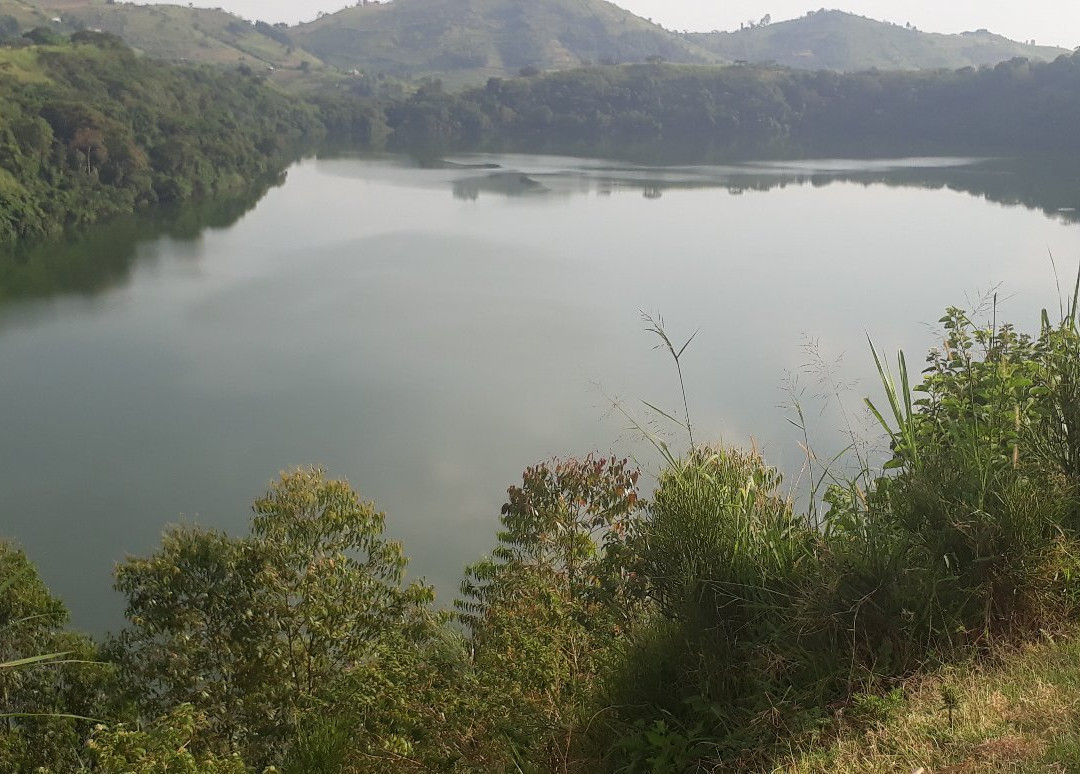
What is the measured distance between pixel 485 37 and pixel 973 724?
145 metres

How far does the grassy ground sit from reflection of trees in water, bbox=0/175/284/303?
25.1 meters

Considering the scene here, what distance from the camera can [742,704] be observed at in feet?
8.89

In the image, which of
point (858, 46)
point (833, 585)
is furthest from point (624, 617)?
point (858, 46)

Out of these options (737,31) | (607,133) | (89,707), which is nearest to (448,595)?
(89,707)

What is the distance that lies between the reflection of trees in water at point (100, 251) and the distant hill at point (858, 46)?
105022 millimetres

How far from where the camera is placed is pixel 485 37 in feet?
446

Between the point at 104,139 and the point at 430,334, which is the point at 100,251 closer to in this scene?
the point at 104,139

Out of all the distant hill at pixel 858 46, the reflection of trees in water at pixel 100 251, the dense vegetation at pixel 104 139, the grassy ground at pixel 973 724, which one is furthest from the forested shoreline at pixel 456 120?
the distant hill at pixel 858 46

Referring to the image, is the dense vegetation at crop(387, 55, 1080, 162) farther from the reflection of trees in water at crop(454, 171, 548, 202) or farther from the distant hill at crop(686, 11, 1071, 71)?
the distant hill at crop(686, 11, 1071, 71)

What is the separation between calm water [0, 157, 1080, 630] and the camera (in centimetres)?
A: 1222

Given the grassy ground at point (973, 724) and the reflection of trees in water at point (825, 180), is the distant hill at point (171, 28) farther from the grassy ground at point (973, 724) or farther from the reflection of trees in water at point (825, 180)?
the grassy ground at point (973, 724)

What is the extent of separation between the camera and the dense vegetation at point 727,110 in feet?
216

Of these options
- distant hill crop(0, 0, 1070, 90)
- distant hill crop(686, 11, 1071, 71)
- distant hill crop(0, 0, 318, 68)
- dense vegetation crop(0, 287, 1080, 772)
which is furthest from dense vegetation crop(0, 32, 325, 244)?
distant hill crop(686, 11, 1071, 71)

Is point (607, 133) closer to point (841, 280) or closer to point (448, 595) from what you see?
point (841, 280)
